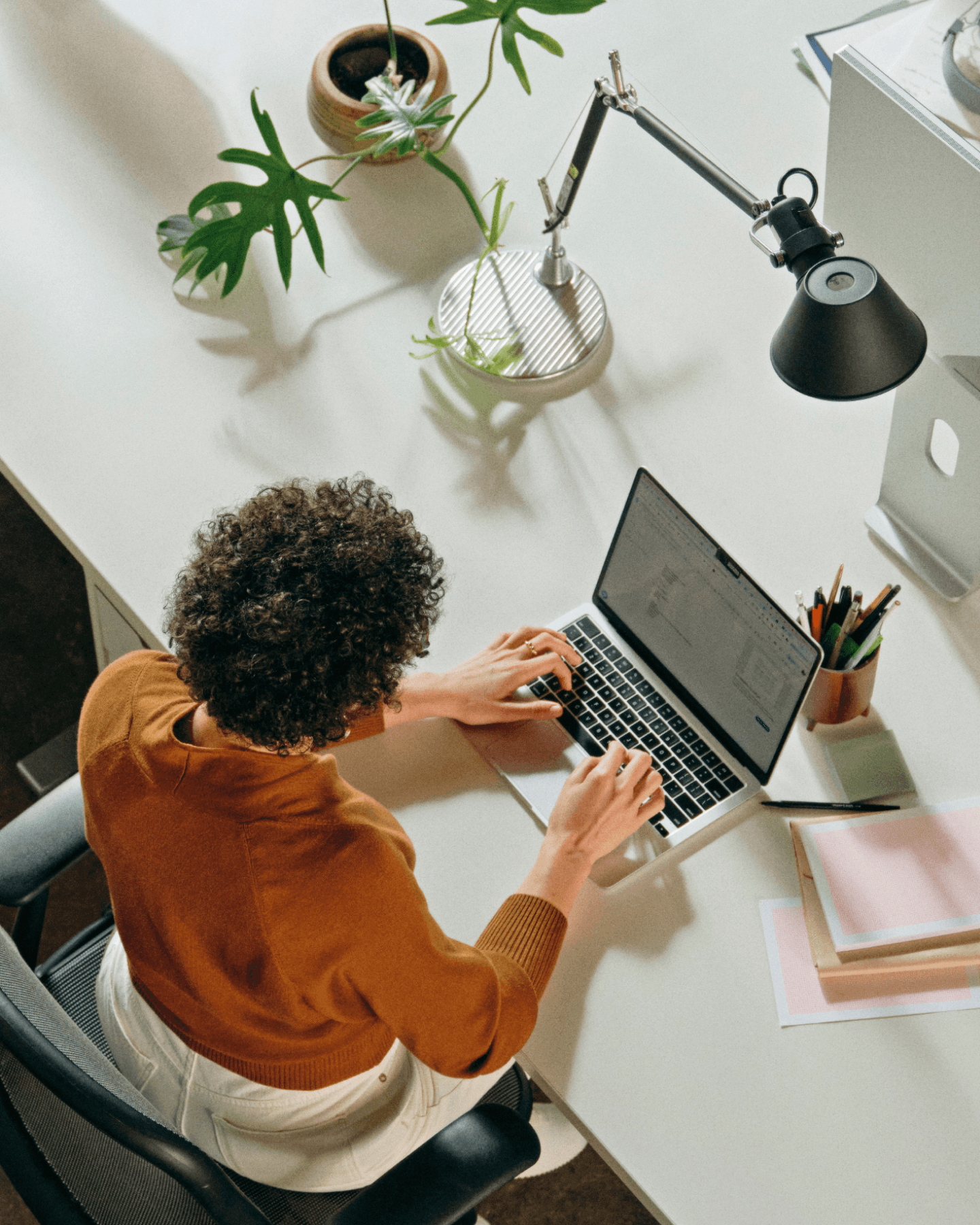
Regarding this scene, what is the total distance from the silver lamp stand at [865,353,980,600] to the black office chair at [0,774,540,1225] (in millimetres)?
765

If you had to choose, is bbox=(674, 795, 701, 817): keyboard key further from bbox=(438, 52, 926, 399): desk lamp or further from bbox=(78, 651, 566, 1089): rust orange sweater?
bbox=(438, 52, 926, 399): desk lamp

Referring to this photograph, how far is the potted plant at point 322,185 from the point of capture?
1.41 meters

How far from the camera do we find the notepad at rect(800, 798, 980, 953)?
1.11 metres

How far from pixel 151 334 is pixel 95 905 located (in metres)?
0.95

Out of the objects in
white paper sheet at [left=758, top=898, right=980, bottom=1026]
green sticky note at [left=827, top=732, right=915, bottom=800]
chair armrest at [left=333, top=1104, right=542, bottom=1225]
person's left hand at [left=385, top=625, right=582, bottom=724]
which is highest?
person's left hand at [left=385, top=625, right=582, bottom=724]

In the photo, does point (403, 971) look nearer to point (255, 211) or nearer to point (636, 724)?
point (636, 724)

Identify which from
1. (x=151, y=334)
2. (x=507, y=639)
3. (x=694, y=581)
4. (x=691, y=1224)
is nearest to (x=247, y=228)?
(x=151, y=334)

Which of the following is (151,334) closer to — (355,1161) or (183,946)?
(183,946)

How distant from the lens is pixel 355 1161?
1.12 metres

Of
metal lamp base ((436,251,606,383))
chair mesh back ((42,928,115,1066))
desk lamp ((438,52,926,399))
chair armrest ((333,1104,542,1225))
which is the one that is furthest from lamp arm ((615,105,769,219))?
chair mesh back ((42,928,115,1066))

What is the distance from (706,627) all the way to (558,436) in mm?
404

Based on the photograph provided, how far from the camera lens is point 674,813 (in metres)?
1.21

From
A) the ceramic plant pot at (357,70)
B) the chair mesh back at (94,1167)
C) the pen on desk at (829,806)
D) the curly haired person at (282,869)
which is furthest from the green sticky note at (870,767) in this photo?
the ceramic plant pot at (357,70)

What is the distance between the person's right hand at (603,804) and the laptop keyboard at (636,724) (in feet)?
0.12
